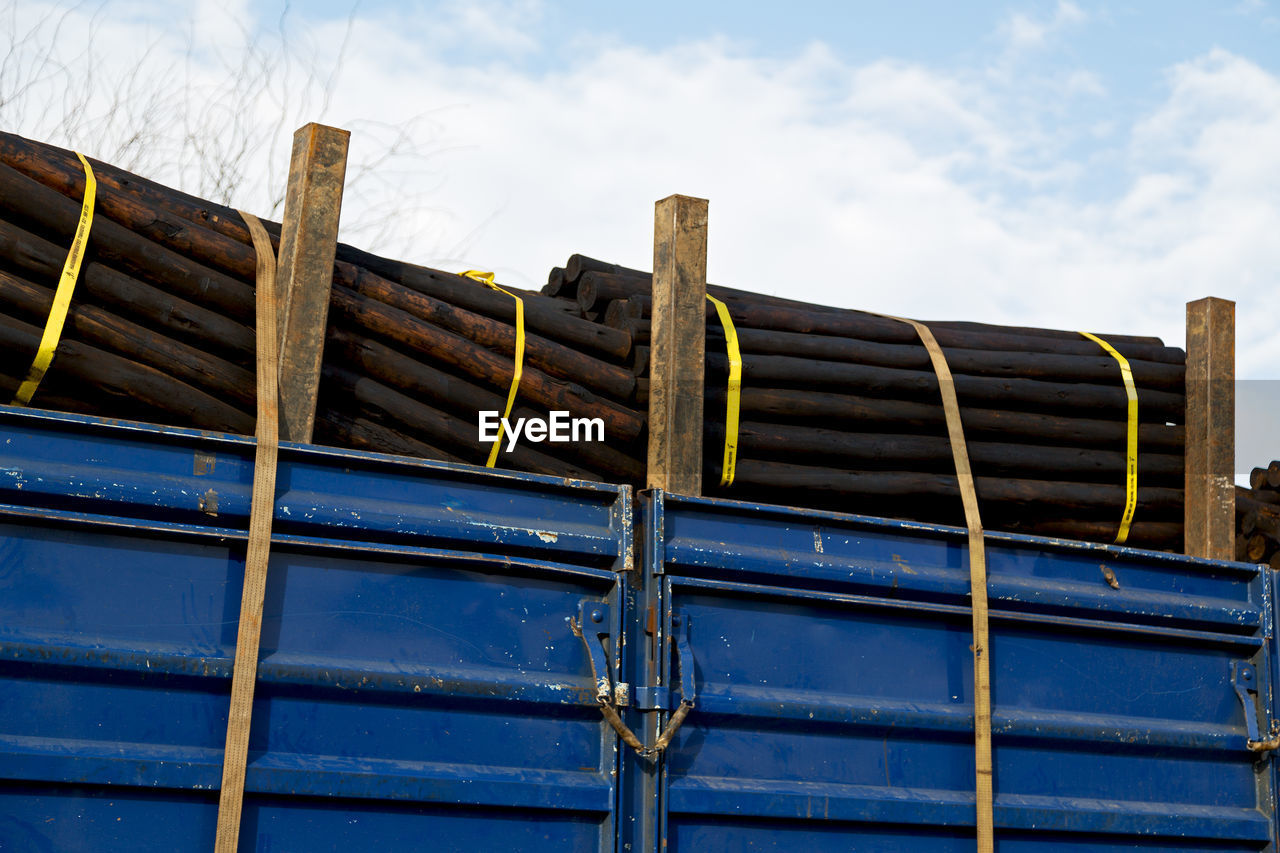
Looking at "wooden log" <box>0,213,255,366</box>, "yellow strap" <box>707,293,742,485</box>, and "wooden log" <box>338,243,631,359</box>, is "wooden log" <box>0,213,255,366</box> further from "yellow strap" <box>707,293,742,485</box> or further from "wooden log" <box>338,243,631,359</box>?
"yellow strap" <box>707,293,742,485</box>

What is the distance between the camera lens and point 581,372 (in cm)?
466

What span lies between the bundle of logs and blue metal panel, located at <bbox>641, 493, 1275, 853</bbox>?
765mm

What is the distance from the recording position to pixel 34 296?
3869 mm

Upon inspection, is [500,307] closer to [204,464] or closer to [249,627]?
[204,464]

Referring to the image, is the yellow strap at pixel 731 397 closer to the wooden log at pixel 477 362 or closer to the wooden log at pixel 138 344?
the wooden log at pixel 477 362

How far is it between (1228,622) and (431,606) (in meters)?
2.95

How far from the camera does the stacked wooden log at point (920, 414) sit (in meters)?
4.82

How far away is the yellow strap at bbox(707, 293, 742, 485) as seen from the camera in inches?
185

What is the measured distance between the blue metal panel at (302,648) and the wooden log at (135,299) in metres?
0.92

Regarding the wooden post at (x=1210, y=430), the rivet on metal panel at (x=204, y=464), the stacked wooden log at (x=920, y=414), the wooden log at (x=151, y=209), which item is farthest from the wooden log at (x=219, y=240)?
the wooden post at (x=1210, y=430)

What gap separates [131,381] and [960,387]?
3.22 meters

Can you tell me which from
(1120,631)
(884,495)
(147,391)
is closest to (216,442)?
(147,391)

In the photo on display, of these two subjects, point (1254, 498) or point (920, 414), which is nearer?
point (920, 414)

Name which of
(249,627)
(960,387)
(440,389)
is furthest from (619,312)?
(249,627)
